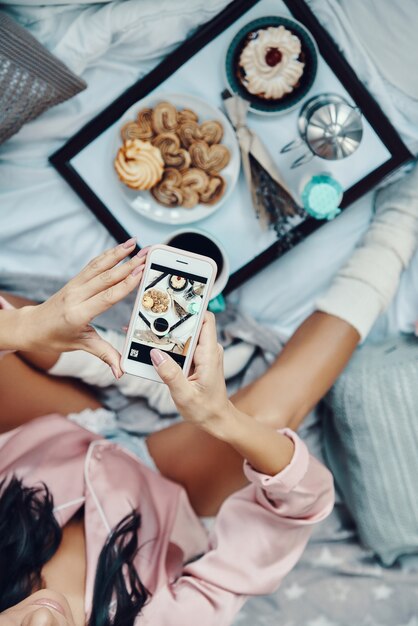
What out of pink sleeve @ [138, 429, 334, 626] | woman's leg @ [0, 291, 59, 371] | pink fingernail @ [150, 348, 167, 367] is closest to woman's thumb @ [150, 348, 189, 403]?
pink fingernail @ [150, 348, 167, 367]

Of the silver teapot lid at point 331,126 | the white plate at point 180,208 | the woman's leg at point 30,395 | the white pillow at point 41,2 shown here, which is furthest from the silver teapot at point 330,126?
the woman's leg at point 30,395

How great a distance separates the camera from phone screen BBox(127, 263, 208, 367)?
31.4 inches

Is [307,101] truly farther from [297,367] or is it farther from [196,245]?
[297,367]

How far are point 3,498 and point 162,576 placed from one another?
1.05ft

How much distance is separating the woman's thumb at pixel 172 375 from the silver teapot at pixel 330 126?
2.11 feet

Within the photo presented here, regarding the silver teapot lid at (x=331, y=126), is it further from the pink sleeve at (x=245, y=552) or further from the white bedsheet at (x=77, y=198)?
the pink sleeve at (x=245, y=552)

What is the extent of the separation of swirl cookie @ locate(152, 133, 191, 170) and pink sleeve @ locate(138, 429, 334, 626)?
554mm

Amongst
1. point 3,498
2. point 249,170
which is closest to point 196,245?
point 249,170

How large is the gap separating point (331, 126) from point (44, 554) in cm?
92

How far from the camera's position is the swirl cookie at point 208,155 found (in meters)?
1.19

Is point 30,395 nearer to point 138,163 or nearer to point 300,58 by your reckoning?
point 138,163

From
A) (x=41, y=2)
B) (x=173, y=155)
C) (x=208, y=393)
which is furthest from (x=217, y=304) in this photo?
(x=41, y=2)

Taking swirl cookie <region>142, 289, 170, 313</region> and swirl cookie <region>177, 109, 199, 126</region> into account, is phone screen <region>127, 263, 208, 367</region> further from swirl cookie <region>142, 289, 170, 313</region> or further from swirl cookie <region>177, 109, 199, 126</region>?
swirl cookie <region>177, 109, 199, 126</region>

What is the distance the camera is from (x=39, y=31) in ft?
3.90
